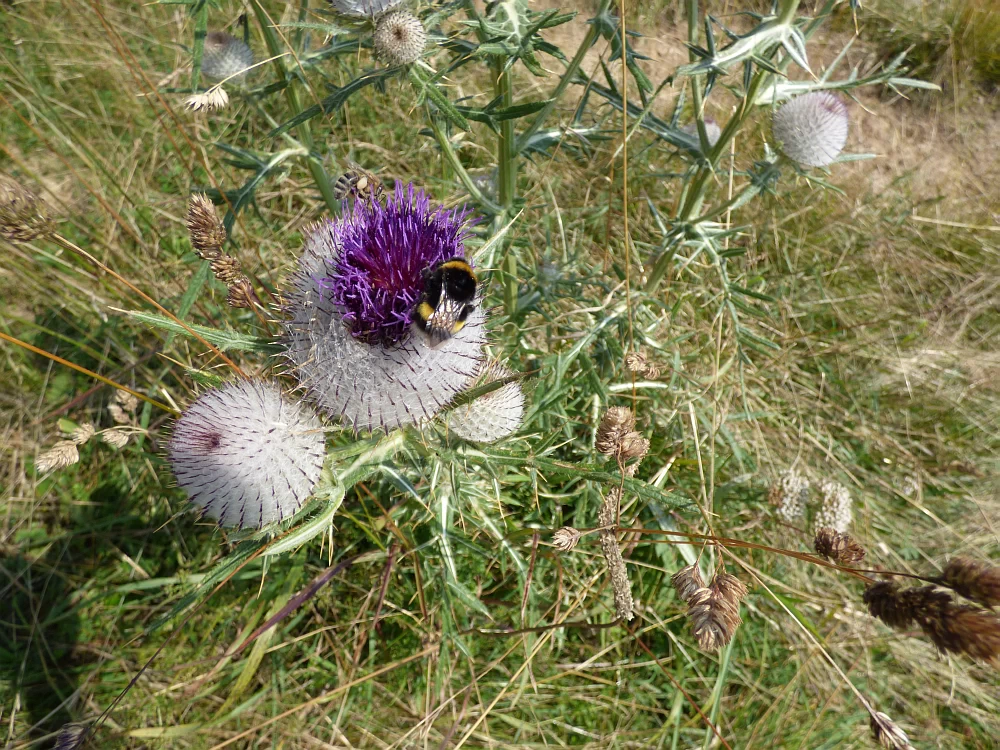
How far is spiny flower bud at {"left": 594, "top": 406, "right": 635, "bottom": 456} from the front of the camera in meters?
2.36

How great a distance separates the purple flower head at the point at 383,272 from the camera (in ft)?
6.69

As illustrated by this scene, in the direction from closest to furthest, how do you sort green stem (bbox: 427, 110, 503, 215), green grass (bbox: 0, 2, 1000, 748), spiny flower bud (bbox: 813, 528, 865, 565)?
1. spiny flower bud (bbox: 813, 528, 865, 565)
2. green stem (bbox: 427, 110, 503, 215)
3. green grass (bbox: 0, 2, 1000, 748)

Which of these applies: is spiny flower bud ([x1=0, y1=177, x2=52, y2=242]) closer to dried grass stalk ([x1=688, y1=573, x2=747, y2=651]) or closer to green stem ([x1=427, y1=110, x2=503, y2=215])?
green stem ([x1=427, y1=110, x2=503, y2=215])

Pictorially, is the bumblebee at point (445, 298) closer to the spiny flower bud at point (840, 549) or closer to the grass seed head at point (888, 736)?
the spiny flower bud at point (840, 549)

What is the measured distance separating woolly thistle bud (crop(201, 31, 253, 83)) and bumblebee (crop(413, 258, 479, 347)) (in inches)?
104

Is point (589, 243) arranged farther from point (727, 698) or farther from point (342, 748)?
point (342, 748)

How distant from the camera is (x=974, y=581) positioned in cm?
168

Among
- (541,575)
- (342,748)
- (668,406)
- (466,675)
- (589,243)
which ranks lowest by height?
(342,748)

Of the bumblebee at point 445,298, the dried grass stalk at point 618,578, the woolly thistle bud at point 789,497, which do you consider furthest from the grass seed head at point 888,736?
the bumblebee at point 445,298

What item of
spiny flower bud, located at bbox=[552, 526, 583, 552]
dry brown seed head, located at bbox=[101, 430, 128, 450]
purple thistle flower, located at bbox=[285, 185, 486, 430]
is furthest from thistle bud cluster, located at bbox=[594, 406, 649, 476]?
dry brown seed head, located at bbox=[101, 430, 128, 450]

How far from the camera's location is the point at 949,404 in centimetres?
475

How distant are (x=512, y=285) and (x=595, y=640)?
7.61 feet

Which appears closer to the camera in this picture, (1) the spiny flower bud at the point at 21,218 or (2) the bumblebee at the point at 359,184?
(1) the spiny flower bud at the point at 21,218

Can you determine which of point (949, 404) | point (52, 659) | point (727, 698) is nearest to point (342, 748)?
point (52, 659)
